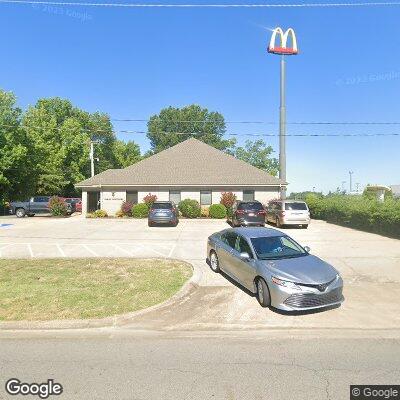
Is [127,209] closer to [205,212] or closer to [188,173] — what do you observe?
[188,173]

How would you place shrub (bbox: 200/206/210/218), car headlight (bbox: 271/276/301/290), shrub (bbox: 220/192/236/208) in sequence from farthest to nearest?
shrub (bbox: 220/192/236/208) < shrub (bbox: 200/206/210/218) < car headlight (bbox: 271/276/301/290)

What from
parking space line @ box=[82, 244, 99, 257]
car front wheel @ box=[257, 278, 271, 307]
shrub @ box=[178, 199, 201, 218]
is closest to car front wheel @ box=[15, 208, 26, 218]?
shrub @ box=[178, 199, 201, 218]

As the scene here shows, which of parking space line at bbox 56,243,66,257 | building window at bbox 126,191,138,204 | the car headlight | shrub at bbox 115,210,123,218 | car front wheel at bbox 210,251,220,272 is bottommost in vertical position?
shrub at bbox 115,210,123,218

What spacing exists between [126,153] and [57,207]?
44941 mm

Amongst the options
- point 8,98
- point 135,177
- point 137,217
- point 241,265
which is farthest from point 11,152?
point 241,265

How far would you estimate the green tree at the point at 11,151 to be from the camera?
34.5 m

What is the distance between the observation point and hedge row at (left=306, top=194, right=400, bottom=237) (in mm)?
17109

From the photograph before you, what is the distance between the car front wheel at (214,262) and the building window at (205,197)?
771 inches

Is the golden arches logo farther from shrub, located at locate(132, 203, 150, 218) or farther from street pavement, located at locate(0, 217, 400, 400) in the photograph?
street pavement, located at locate(0, 217, 400, 400)

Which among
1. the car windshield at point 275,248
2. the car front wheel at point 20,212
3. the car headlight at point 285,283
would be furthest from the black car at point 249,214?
the car front wheel at point 20,212

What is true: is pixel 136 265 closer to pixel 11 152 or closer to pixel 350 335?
pixel 350 335

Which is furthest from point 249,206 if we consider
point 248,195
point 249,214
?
point 248,195

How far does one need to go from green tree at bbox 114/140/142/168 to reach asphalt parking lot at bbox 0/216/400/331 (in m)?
51.1

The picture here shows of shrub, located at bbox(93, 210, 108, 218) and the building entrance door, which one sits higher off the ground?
the building entrance door
